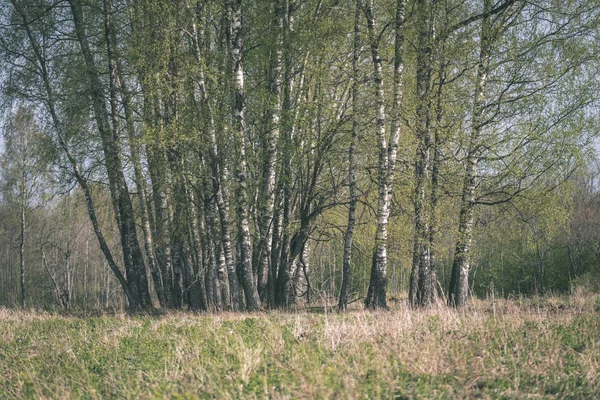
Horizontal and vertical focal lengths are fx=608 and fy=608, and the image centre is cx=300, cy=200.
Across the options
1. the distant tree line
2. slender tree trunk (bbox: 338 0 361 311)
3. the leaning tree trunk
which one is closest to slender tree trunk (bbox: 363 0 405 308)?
the distant tree line

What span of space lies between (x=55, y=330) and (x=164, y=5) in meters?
7.36

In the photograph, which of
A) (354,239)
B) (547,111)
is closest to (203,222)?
(354,239)

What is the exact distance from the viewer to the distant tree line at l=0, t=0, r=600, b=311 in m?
12.5

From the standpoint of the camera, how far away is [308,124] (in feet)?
45.8

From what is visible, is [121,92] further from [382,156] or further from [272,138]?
[382,156]

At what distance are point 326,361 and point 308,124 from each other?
8807 millimetres

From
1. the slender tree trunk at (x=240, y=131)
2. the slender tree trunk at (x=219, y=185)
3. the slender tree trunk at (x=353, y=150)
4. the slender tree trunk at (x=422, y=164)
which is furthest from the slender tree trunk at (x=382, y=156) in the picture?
the slender tree trunk at (x=219, y=185)

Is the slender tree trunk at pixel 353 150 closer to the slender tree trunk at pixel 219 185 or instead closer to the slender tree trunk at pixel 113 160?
the slender tree trunk at pixel 219 185

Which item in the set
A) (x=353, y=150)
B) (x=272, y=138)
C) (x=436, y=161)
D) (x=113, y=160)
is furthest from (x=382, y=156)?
(x=113, y=160)

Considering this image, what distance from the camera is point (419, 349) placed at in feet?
20.0

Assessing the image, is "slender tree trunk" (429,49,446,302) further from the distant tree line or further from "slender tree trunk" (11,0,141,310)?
"slender tree trunk" (11,0,141,310)

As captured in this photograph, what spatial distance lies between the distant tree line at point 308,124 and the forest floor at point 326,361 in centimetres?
502

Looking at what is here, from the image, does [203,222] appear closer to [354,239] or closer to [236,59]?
[354,239]

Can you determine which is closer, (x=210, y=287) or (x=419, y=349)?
(x=419, y=349)
